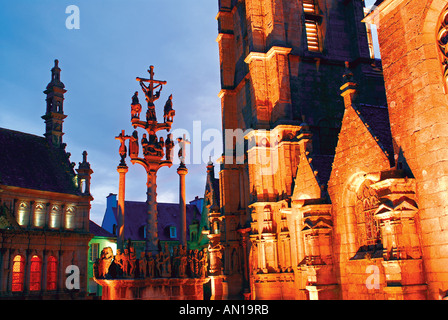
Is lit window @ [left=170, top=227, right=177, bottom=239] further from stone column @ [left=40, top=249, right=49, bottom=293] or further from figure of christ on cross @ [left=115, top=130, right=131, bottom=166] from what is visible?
figure of christ on cross @ [left=115, top=130, right=131, bottom=166]

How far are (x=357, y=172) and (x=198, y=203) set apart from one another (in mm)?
41127

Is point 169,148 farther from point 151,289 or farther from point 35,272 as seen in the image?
point 35,272

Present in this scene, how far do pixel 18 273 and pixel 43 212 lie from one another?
531 centimetres

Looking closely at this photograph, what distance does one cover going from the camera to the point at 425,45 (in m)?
10.6

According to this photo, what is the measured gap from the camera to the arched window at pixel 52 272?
1388 inches

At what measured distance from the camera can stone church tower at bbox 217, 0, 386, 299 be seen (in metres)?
18.9

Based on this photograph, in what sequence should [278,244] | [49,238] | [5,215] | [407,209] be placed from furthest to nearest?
1. [49,238]
2. [5,215]
3. [278,244]
4. [407,209]

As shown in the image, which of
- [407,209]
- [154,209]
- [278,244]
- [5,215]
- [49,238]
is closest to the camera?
[407,209]

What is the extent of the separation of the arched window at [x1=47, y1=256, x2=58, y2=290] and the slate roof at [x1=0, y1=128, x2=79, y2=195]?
6.04 meters

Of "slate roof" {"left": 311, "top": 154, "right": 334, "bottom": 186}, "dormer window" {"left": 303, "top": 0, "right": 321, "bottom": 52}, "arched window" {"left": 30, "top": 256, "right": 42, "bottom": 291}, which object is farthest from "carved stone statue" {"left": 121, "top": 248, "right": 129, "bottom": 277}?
Result: "arched window" {"left": 30, "top": 256, "right": 42, "bottom": 291}

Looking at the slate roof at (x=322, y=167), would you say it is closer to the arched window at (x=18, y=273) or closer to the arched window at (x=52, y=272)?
the arched window at (x=18, y=273)

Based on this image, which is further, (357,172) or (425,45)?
(357,172)
